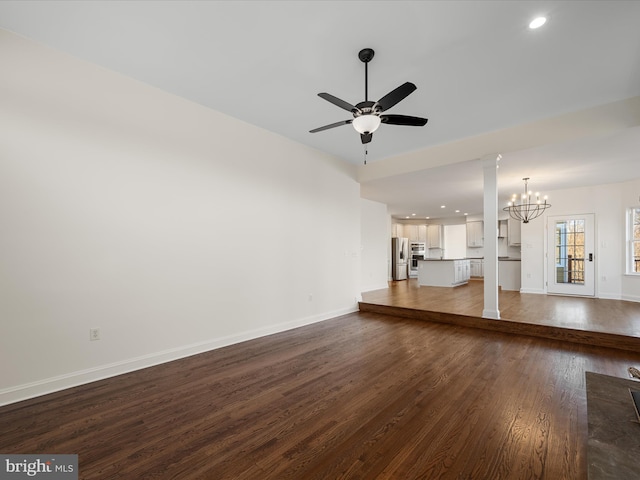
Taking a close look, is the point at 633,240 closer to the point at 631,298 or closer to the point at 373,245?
the point at 631,298

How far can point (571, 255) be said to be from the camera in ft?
23.9

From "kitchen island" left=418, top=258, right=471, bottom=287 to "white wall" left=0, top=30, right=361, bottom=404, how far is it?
19.6ft

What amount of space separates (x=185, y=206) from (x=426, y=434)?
135 inches

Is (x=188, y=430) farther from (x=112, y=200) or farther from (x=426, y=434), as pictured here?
(x=112, y=200)

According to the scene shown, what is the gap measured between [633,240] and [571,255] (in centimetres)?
113

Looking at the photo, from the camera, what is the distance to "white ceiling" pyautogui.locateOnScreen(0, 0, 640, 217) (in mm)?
2352

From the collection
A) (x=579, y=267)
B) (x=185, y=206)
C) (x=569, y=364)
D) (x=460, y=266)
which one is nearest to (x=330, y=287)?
(x=185, y=206)

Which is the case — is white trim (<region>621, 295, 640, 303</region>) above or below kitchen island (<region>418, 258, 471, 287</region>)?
below

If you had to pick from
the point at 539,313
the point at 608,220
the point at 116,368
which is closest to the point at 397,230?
the point at 608,220

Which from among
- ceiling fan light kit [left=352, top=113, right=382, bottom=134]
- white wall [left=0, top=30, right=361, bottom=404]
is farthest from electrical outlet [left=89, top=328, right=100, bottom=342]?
ceiling fan light kit [left=352, top=113, right=382, bottom=134]

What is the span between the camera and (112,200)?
3.05 m

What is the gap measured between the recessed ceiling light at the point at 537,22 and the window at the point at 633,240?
21.6 feet

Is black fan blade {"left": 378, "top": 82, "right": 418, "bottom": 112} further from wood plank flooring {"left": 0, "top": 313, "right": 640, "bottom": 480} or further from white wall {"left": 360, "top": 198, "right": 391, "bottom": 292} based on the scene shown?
white wall {"left": 360, "top": 198, "right": 391, "bottom": 292}

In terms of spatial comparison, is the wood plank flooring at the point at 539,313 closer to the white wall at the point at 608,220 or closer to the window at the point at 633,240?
the white wall at the point at 608,220
